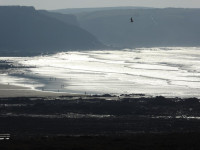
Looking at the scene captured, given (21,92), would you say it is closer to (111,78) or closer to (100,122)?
(111,78)

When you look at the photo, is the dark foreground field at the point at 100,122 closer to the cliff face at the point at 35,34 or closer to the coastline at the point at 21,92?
the coastline at the point at 21,92

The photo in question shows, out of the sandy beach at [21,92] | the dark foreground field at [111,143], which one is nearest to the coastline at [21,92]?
the sandy beach at [21,92]

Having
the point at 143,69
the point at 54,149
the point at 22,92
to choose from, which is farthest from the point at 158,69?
the point at 54,149

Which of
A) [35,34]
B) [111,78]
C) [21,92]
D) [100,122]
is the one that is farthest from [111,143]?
[35,34]

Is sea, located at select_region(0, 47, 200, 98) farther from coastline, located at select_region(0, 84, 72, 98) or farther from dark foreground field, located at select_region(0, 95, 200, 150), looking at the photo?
dark foreground field, located at select_region(0, 95, 200, 150)

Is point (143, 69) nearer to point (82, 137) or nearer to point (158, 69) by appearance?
point (158, 69)
